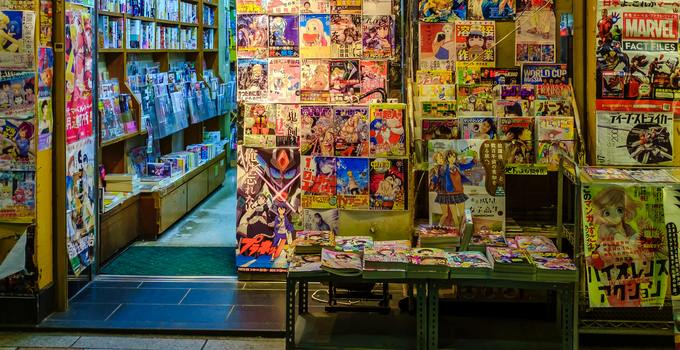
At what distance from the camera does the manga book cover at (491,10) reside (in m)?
4.48

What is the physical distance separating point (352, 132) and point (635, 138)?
69.3 inches

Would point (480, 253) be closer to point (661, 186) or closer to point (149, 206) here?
point (661, 186)

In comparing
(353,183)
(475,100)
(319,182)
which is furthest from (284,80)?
(475,100)

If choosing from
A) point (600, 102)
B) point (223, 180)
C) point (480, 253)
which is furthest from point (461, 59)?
point (223, 180)

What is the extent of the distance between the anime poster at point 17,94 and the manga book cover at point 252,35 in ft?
4.64

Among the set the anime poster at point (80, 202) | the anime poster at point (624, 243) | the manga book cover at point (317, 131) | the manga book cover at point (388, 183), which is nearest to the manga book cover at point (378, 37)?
the manga book cover at point (317, 131)

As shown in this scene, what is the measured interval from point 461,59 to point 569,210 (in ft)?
4.17

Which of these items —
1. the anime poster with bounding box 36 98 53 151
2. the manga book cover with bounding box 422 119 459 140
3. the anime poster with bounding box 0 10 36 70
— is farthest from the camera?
the manga book cover with bounding box 422 119 459 140

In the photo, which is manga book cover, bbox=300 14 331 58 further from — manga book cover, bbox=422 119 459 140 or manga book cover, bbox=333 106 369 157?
manga book cover, bbox=422 119 459 140

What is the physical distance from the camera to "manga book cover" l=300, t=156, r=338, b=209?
4480 millimetres

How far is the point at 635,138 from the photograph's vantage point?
4016 millimetres

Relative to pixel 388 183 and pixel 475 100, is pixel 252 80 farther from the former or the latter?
pixel 475 100

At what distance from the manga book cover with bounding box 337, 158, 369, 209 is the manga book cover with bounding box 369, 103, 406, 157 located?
0.13m

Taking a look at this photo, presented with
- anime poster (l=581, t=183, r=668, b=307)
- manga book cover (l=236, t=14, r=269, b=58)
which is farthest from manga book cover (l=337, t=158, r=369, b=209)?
anime poster (l=581, t=183, r=668, b=307)
